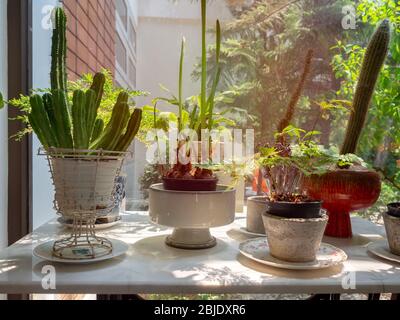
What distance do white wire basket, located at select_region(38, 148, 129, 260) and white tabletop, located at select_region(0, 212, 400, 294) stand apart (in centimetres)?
3

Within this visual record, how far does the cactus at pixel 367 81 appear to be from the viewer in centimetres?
77

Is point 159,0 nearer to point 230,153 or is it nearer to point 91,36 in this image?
point 91,36

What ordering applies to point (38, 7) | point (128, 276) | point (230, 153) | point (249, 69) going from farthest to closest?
point (249, 69), point (38, 7), point (230, 153), point (128, 276)

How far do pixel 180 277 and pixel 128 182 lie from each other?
642 millimetres

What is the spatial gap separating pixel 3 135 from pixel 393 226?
103 cm

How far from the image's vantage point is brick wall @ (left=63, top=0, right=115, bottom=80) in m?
1.04

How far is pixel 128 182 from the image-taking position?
1.09 meters

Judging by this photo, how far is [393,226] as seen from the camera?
596 mm

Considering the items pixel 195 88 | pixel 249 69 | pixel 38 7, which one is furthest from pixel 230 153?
pixel 38 7

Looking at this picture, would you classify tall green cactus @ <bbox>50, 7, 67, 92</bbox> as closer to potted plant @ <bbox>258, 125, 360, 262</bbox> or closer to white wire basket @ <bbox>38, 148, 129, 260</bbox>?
white wire basket @ <bbox>38, 148, 129, 260</bbox>

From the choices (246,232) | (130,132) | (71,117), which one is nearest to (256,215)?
(246,232)

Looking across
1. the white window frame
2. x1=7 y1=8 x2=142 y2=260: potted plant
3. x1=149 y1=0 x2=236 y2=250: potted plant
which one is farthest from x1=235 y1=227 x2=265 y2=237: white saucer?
the white window frame

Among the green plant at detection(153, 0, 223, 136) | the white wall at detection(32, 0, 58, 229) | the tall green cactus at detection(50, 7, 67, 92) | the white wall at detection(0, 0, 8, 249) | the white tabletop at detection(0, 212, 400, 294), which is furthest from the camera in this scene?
the white wall at detection(32, 0, 58, 229)
